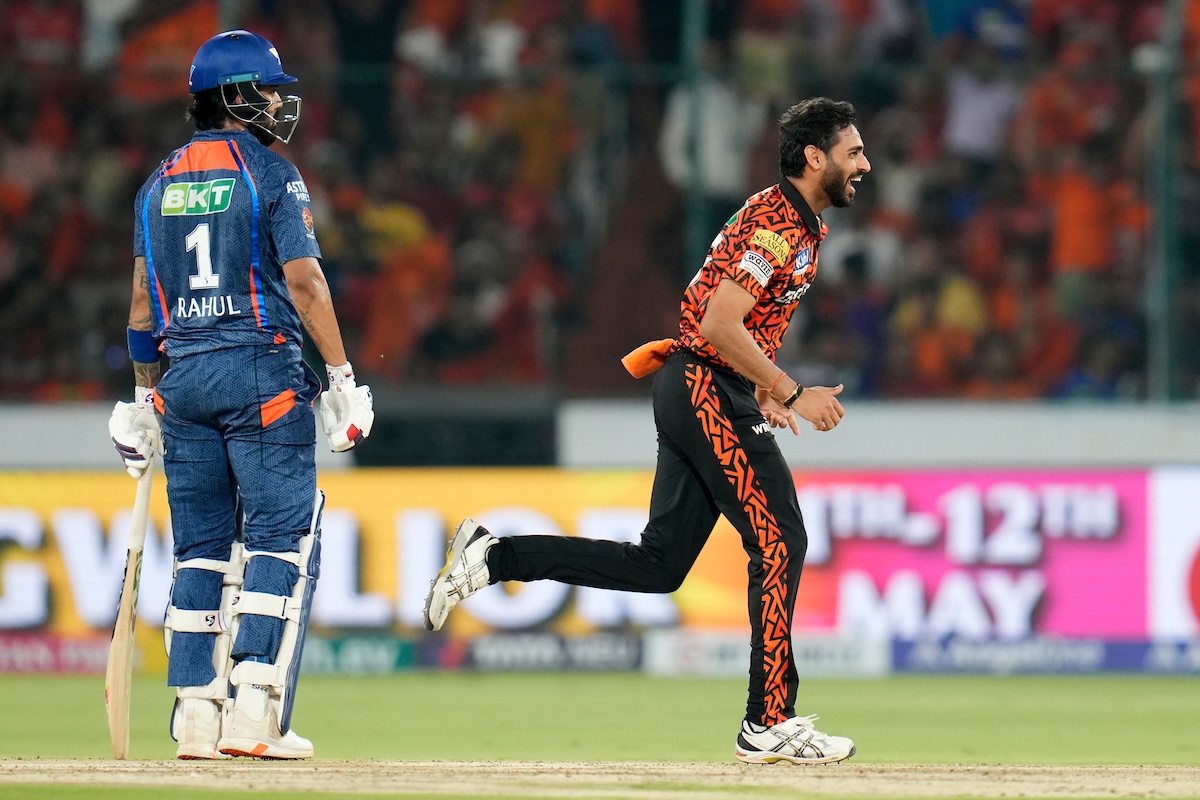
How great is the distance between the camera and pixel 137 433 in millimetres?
6309

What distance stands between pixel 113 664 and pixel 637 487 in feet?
Answer: 16.2

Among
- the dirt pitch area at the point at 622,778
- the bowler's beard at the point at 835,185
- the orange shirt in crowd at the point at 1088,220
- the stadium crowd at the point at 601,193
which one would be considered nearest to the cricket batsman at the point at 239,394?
the dirt pitch area at the point at 622,778

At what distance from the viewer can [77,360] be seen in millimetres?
12508

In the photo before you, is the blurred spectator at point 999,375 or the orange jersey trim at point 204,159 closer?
the orange jersey trim at point 204,159

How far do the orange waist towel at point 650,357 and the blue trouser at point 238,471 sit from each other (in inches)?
44.9

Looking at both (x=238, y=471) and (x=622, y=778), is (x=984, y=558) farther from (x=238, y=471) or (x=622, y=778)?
(x=238, y=471)

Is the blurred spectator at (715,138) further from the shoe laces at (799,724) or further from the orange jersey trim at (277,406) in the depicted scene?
the orange jersey trim at (277,406)

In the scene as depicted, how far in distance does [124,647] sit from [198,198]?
61.0 inches

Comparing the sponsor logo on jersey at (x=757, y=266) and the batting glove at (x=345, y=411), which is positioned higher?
the sponsor logo on jersey at (x=757, y=266)

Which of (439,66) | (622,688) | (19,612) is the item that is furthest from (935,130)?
(19,612)

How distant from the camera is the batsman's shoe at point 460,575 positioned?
643cm

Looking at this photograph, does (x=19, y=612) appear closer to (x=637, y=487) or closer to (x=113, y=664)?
(x=637, y=487)

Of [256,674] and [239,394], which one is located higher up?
[239,394]

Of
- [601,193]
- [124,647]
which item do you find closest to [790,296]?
[124,647]
